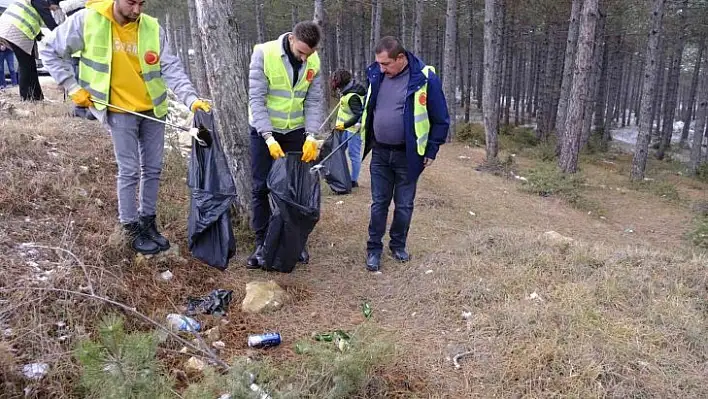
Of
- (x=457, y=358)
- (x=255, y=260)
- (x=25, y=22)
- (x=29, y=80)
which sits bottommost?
(x=457, y=358)

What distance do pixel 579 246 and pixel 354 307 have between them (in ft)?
6.47

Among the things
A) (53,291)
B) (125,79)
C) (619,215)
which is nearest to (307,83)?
(125,79)

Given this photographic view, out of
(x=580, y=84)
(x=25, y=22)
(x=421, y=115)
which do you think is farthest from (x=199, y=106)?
(x=580, y=84)

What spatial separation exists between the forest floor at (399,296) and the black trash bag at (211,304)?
7 cm

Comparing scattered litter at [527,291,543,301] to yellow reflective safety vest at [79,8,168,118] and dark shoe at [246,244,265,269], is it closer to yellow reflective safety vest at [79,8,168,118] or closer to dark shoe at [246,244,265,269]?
dark shoe at [246,244,265,269]

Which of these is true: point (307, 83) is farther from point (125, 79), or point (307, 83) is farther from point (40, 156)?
point (40, 156)

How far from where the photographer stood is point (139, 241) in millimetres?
3434

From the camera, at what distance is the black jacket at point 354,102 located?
505 centimetres

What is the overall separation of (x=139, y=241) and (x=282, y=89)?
4.80 ft

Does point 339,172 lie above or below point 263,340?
above

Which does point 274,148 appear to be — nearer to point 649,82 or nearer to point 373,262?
point 373,262

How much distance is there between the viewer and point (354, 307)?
Answer: 3463 millimetres

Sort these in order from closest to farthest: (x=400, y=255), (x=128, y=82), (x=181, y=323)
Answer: (x=181, y=323), (x=128, y=82), (x=400, y=255)

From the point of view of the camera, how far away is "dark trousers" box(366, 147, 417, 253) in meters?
4.03
